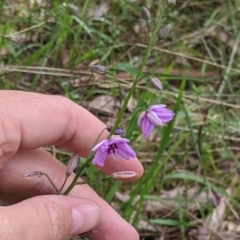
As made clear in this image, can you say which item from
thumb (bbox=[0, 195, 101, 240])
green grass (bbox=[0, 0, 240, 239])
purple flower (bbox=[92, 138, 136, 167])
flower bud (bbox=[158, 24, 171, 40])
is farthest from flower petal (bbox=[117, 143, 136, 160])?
green grass (bbox=[0, 0, 240, 239])

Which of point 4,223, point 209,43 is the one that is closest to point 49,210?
point 4,223

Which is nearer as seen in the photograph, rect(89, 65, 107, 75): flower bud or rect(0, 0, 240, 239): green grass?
rect(89, 65, 107, 75): flower bud

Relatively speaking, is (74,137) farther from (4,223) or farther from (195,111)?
(195,111)

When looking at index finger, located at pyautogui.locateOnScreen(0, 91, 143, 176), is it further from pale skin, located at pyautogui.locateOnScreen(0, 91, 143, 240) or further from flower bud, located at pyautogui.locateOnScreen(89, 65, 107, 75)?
flower bud, located at pyautogui.locateOnScreen(89, 65, 107, 75)

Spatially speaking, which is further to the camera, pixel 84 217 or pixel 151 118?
pixel 84 217

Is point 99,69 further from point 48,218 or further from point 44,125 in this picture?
point 48,218

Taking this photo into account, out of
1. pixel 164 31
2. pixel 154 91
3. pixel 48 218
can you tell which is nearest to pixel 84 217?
pixel 48 218
